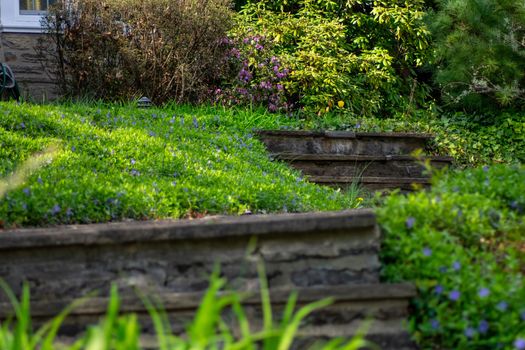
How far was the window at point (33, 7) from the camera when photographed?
10812 mm

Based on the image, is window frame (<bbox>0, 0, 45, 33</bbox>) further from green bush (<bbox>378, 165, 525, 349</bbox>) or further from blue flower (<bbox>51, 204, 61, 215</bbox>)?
green bush (<bbox>378, 165, 525, 349</bbox>)

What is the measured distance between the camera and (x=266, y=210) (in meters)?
5.66

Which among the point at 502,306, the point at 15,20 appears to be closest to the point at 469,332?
the point at 502,306

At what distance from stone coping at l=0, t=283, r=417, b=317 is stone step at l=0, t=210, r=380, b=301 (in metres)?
0.20

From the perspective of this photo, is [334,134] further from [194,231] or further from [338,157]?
[194,231]

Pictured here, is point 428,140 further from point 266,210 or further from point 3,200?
point 3,200

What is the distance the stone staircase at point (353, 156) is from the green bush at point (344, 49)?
1404 millimetres

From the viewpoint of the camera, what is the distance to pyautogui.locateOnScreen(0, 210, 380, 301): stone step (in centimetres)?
363

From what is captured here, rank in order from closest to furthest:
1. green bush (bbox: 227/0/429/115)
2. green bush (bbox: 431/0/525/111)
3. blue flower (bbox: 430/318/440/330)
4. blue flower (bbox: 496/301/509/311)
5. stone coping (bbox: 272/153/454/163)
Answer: blue flower (bbox: 496/301/509/311) < blue flower (bbox: 430/318/440/330) < stone coping (bbox: 272/153/454/163) < green bush (bbox: 431/0/525/111) < green bush (bbox: 227/0/429/115)

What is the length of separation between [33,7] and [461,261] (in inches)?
340

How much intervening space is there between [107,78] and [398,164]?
3.35m

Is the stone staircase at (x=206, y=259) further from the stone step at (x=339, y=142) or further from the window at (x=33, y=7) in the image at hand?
the window at (x=33, y=7)

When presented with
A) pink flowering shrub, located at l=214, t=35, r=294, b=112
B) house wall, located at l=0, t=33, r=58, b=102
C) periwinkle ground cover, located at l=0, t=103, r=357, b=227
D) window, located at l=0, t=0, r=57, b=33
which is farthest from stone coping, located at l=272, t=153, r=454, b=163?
window, located at l=0, t=0, r=57, b=33

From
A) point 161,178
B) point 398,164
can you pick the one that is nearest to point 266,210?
point 161,178
